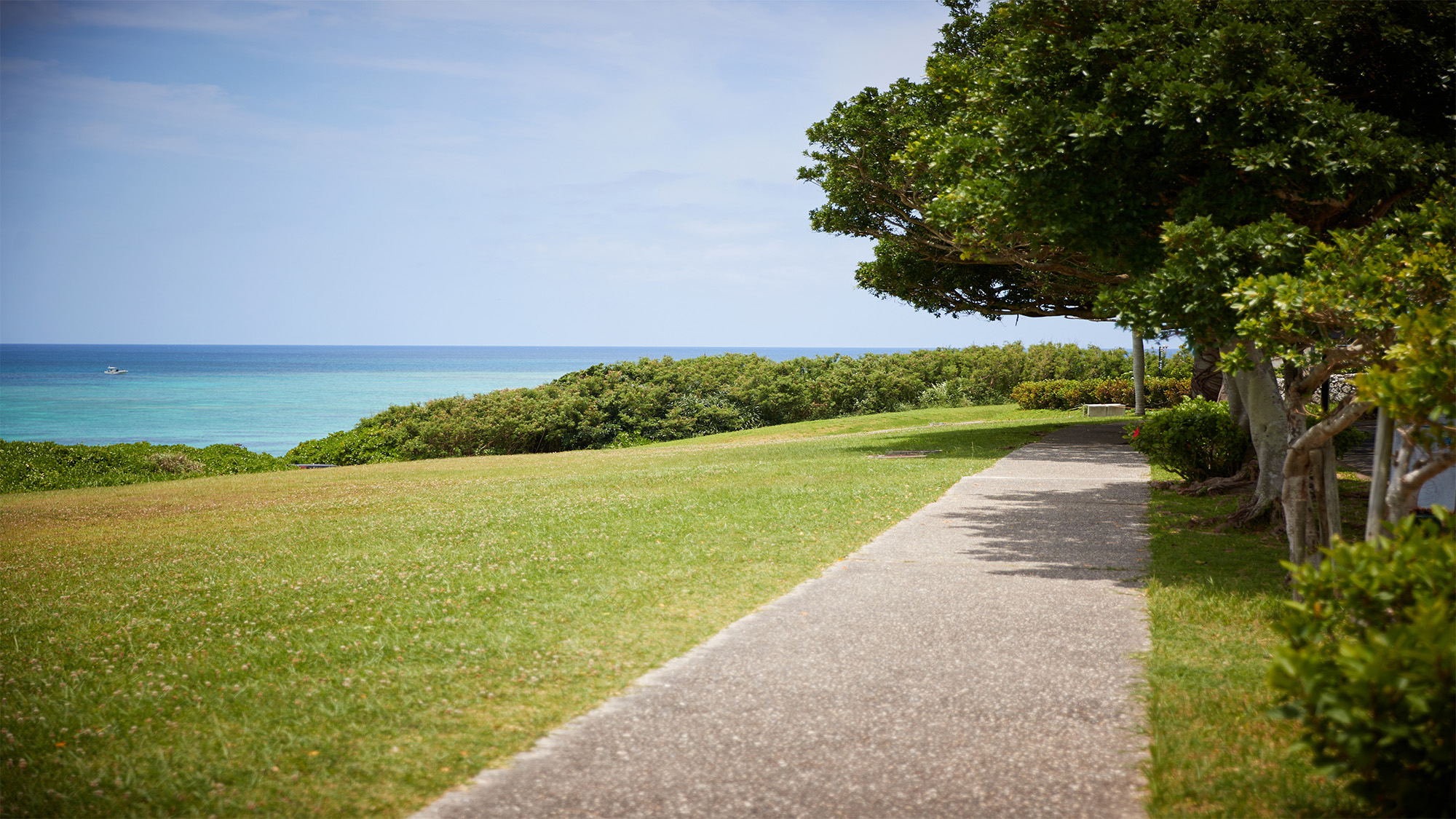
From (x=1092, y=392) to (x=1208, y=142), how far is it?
24002 millimetres

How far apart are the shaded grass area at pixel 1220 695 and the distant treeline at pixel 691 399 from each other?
971 inches

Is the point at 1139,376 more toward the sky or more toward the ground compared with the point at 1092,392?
more toward the sky

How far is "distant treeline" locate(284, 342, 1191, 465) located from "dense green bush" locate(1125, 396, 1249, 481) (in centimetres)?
1918

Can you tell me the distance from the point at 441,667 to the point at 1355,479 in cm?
1308

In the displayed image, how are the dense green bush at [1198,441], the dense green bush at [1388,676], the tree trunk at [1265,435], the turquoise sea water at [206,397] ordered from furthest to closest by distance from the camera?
the turquoise sea water at [206,397] → the dense green bush at [1198,441] → the tree trunk at [1265,435] → the dense green bush at [1388,676]

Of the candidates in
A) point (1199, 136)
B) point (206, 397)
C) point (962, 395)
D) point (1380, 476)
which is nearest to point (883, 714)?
point (1380, 476)

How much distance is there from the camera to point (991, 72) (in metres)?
10.1

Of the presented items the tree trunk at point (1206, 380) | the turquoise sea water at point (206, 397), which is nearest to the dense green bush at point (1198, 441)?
the tree trunk at point (1206, 380)

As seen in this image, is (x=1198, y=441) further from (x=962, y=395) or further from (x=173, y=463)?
(x=962, y=395)

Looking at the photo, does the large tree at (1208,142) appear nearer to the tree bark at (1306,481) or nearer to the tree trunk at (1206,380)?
the tree bark at (1306,481)

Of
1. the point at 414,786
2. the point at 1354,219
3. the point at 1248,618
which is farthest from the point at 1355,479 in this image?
the point at 414,786

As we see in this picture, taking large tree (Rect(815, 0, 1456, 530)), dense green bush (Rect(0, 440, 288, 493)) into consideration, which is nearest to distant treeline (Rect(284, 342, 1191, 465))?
dense green bush (Rect(0, 440, 288, 493))

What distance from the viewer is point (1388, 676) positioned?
2.91m

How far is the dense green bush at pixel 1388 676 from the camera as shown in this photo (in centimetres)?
285
